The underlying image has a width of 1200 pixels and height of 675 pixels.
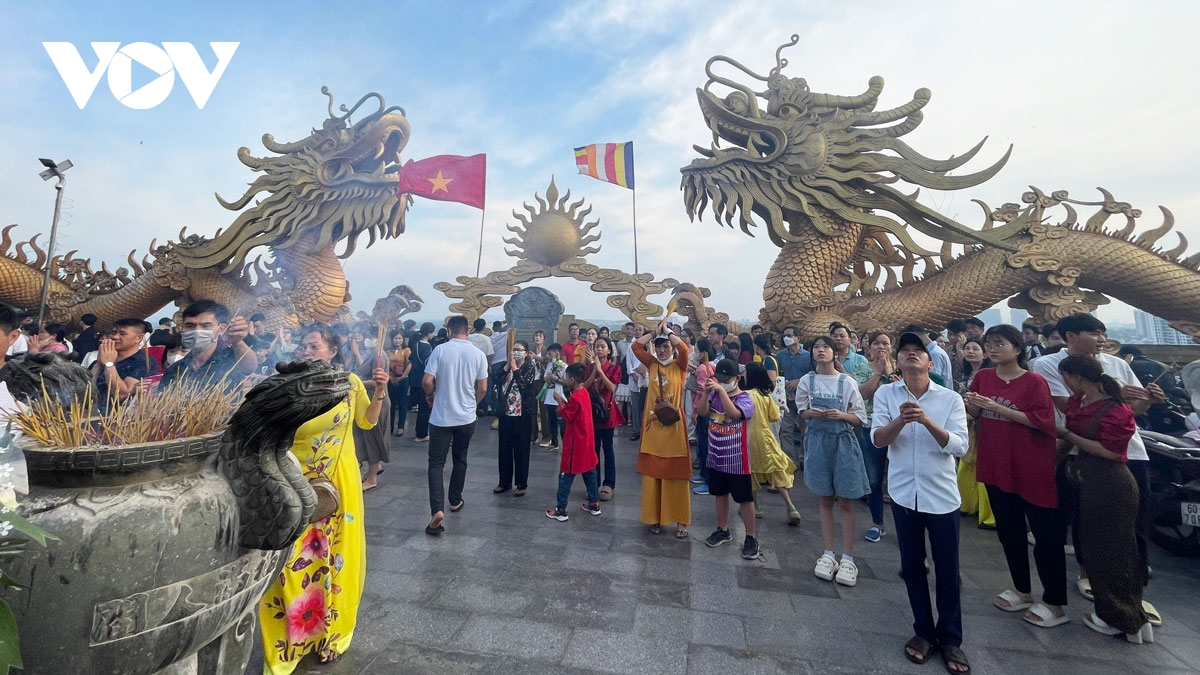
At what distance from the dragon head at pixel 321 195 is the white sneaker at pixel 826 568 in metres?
10.2

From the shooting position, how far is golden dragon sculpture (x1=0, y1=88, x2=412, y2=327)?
10.1m

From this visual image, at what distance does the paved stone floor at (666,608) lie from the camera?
2.16 meters

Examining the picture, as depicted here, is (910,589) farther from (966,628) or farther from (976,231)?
(976,231)

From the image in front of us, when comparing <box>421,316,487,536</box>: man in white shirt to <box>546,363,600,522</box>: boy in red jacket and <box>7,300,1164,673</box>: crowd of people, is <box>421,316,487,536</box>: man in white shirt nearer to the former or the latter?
<box>7,300,1164,673</box>: crowd of people

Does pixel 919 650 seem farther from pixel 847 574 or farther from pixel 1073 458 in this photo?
pixel 1073 458

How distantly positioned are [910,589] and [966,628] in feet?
1.66

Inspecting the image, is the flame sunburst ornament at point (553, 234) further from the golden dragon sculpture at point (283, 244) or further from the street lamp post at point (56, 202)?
the street lamp post at point (56, 202)

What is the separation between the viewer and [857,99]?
8758 mm

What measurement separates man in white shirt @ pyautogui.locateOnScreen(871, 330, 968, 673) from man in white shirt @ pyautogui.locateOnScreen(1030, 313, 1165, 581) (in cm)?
98

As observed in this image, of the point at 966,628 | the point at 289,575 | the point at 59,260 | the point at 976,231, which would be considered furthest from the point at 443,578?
the point at 59,260

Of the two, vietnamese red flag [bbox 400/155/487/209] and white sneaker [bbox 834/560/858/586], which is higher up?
vietnamese red flag [bbox 400/155/487/209]

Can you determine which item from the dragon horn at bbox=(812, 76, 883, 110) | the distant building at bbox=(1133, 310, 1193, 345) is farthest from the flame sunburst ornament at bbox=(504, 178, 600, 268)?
the distant building at bbox=(1133, 310, 1193, 345)

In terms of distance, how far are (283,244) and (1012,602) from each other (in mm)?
12326

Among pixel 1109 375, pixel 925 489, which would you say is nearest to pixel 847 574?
pixel 925 489
